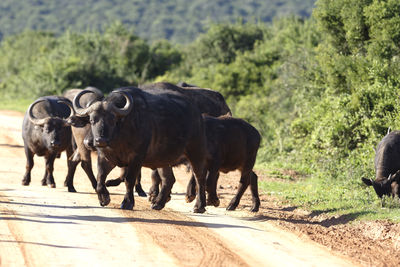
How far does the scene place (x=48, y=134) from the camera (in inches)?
538

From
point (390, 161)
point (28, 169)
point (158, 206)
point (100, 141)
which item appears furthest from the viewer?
point (28, 169)

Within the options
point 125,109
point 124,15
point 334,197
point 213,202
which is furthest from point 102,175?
point 124,15

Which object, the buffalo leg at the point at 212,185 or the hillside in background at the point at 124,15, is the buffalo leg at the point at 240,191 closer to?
the buffalo leg at the point at 212,185

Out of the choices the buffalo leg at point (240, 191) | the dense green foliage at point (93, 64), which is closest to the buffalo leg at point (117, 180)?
the buffalo leg at point (240, 191)

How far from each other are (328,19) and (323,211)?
8.59m

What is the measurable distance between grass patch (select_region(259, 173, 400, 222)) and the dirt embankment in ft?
1.27

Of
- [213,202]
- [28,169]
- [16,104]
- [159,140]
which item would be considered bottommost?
[16,104]

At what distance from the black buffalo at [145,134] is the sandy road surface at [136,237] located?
53cm

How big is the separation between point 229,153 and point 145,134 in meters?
1.86

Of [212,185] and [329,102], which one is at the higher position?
[329,102]

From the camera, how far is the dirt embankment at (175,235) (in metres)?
7.27

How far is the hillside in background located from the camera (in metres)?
163

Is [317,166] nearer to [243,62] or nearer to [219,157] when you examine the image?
[219,157]

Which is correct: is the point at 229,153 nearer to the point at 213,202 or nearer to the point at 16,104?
the point at 213,202
